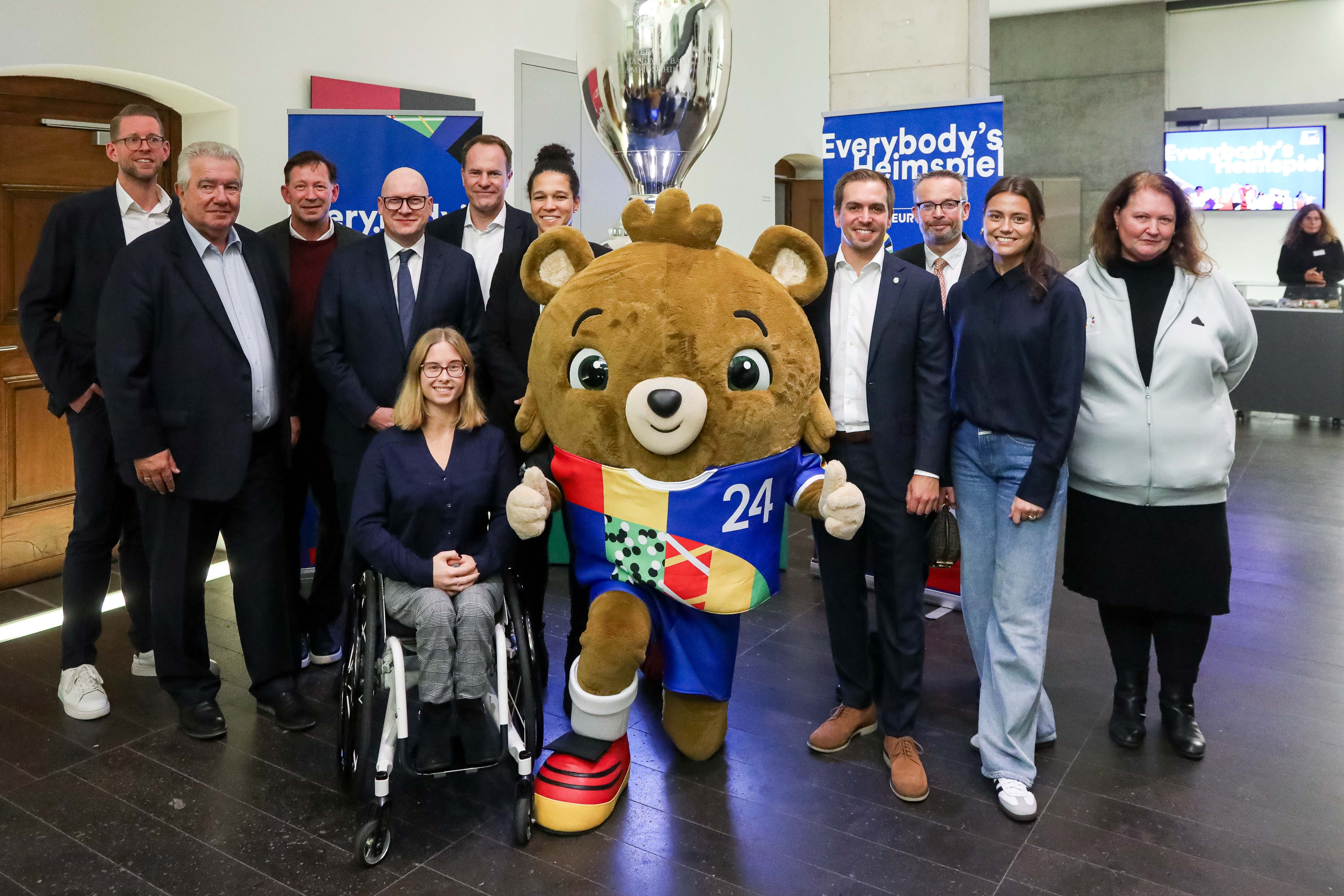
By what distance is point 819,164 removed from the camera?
32.4 ft

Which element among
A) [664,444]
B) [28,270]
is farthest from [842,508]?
[28,270]

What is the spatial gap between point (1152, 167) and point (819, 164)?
14.0 feet

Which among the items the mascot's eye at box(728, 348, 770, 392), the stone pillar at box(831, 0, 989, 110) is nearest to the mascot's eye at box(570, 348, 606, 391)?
the mascot's eye at box(728, 348, 770, 392)

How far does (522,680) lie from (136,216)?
6.33 ft

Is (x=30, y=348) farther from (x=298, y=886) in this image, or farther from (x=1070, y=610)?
(x=1070, y=610)

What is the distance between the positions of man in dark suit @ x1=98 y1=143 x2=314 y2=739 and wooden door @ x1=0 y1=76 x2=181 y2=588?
173 cm

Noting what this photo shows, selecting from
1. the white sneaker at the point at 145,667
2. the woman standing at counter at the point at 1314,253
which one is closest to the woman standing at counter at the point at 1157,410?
the white sneaker at the point at 145,667

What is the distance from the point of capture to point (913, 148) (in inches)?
170

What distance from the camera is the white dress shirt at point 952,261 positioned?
3668 mm

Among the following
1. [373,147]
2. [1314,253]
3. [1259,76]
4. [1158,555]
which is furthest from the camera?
[1259,76]

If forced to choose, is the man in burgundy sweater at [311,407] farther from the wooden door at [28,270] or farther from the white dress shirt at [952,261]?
the white dress shirt at [952,261]

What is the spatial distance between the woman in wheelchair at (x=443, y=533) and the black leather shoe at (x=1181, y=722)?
1.83 metres

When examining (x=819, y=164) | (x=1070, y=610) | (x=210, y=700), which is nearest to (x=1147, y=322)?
(x=1070, y=610)

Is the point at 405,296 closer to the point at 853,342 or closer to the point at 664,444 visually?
the point at 664,444
